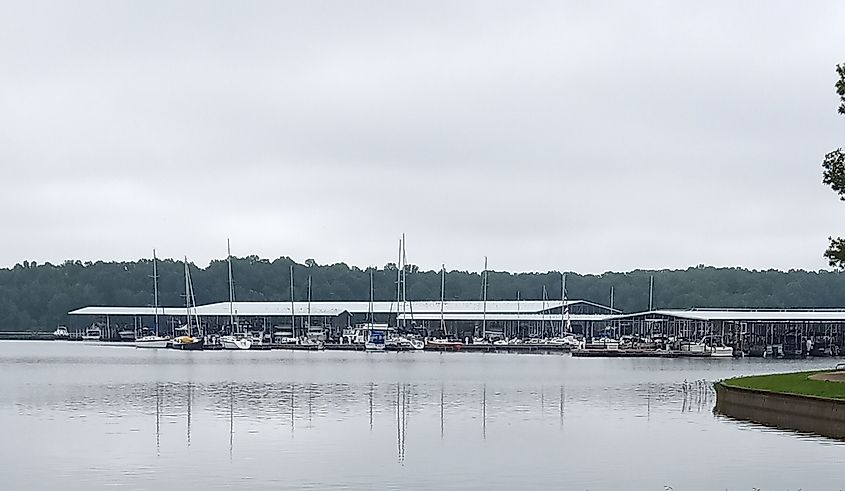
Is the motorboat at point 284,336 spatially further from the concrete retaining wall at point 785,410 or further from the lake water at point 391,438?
the concrete retaining wall at point 785,410

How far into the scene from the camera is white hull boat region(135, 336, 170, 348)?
6983 inches

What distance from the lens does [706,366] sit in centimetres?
11200

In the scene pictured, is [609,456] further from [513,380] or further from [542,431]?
[513,380]

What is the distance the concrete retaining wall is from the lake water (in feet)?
3.61

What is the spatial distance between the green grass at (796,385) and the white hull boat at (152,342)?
12507 centimetres

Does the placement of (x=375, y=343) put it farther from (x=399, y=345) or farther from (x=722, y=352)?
(x=722, y=352)

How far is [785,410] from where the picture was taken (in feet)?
162

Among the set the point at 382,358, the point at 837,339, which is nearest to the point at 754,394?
the point at 382,358

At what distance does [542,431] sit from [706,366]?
2673 inches

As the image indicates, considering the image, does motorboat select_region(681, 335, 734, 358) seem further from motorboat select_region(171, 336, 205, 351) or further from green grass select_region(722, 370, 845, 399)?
green grass select_region(722, 370, 845, 399)

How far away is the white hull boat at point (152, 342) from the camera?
177 m

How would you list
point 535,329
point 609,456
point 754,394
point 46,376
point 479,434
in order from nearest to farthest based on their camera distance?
point 609,456 → point 479,434 → point 754,394 → point 46,376 → point 535,329

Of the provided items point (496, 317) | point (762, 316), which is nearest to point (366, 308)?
point (496, 317)

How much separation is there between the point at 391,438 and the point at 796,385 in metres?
16.6
